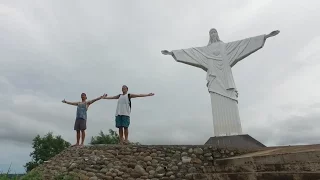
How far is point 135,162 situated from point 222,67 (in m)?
5.00

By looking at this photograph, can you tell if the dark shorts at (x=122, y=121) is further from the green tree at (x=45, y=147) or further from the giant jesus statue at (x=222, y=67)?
the green tree at (x=45, y=147)

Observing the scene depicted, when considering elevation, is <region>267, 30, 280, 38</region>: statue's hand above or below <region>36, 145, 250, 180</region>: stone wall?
above

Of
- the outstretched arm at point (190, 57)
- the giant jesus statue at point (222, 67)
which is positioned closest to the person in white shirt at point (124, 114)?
the giant jesus statue at point (222, 67)

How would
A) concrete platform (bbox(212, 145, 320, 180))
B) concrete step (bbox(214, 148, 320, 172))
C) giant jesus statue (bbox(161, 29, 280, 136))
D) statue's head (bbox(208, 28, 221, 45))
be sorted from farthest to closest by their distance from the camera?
statue's head (bbox(208, 28, 221, 45)) < giant jesus statue (bbox(161, 29, 280, 136)) < concrete step (bbox(214, 148, 320, 172)) < concrete platform (bbox(212, 145, 320, 180))

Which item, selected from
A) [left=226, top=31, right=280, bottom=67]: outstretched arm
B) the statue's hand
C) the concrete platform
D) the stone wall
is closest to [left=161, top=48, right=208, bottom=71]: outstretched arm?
[left=226, top=31, right=280, bottom=67]: outstretched arm

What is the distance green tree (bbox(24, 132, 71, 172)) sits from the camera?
73.2ft

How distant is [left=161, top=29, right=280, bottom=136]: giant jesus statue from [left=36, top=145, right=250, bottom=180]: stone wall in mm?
2529

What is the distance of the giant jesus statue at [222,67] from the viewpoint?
9.29 m

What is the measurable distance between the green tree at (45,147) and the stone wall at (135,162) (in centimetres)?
1689

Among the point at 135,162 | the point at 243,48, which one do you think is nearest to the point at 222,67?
the point at 243,48

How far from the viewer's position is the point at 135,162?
6254 millimetres

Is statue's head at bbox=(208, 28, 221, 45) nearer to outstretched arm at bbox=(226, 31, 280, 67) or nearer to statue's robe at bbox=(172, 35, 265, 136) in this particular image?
statue's robe at bbox=(172, 35, 265, 136)

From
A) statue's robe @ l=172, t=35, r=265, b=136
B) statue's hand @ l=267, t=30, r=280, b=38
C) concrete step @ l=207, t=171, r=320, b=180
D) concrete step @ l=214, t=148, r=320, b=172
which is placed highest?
statue's hand @ l=267, t=30, r=280, b=38

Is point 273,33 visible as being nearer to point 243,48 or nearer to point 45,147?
point 243,48
